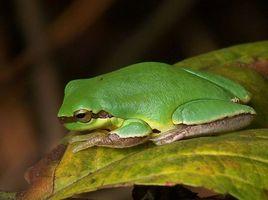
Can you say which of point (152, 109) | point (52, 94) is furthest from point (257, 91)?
point (52, 94)

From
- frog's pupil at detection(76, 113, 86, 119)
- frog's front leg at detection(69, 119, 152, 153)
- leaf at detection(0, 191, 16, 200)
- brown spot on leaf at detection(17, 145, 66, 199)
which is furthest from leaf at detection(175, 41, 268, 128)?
leaf at detection(0, 191, 16, 200)

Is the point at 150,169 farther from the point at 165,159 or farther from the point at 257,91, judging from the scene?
the point at 257,91

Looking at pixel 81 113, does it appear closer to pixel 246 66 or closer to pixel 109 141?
pixel 109 141

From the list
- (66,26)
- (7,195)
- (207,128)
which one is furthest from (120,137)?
(66,26)

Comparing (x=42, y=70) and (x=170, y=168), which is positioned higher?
(x=170, y=168)

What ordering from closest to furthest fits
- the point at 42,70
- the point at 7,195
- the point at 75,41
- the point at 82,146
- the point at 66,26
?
the point at 7,195
the point at 82,146
the point at 42,70
the point at 66,26
the point at 75,41

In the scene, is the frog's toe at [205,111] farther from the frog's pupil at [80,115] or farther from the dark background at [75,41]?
the dark background at [75,41]
